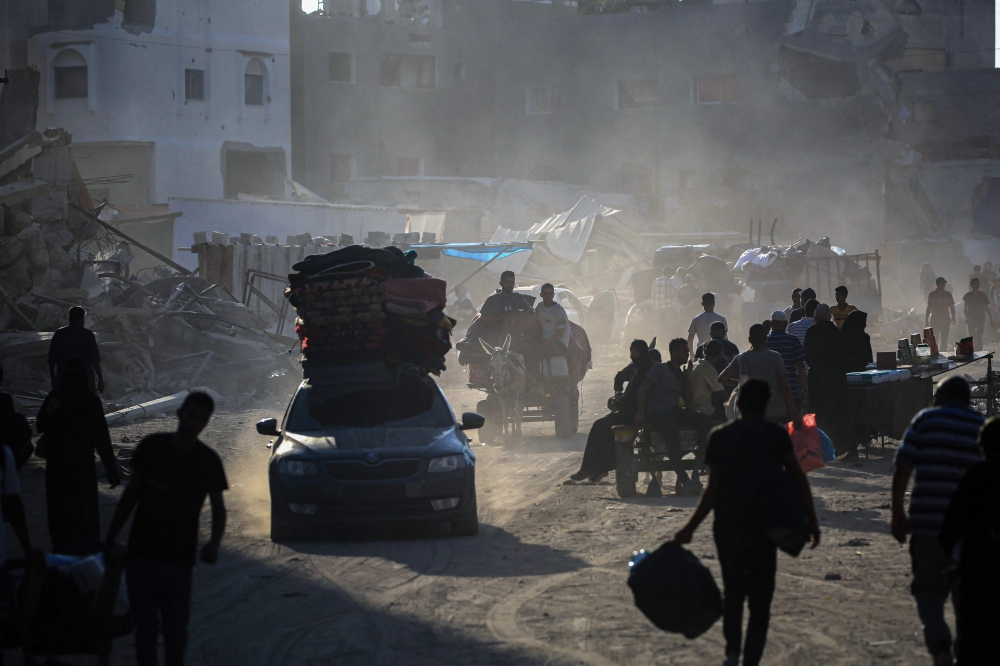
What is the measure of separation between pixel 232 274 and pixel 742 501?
2681 centimetres

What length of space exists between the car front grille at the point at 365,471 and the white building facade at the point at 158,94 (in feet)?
120

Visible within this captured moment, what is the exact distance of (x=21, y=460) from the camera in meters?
8.47

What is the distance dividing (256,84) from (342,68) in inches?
243

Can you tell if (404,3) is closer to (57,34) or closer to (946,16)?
(57,34)

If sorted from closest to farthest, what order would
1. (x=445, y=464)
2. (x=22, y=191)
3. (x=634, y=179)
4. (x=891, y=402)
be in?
(x=445, y=464)
(x=891, y=402)
(x=22, y=191)
(x=634, y=179)

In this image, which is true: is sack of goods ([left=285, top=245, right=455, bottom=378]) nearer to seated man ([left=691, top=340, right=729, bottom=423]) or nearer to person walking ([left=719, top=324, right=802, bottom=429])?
seated man ([left=691, top=340, right=729, bottom=423])

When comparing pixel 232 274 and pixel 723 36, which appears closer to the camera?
pixel 232 274

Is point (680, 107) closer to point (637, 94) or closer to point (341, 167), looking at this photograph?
point (637, 94)

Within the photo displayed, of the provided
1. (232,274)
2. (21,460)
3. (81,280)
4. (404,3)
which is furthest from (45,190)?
(404,3)

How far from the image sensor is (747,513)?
5.48 m

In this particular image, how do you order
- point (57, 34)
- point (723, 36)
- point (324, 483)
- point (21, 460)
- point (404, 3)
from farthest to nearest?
point (404, 3)
point (723, 36)
point (57, 34)
point (324, 483)
point (21, 460)

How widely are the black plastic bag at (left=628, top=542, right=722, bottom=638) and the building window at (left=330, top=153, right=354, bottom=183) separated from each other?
4846cm

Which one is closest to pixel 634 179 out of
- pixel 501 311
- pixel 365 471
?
pixel 501 311

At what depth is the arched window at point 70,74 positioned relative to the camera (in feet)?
146
